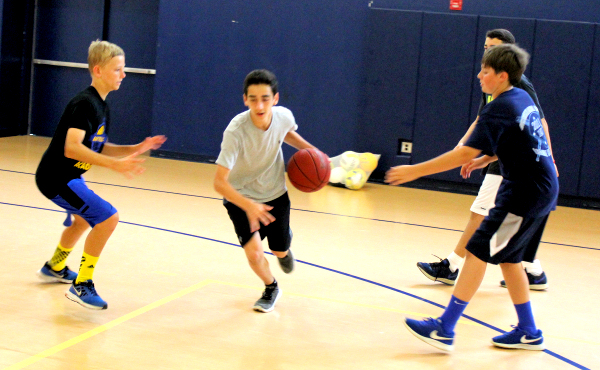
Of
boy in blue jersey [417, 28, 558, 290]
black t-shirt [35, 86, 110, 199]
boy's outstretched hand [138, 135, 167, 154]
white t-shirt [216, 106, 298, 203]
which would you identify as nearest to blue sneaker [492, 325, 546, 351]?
boy in blue jersey [417, 28, 558, 290]

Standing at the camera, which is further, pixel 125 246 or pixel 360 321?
pixel 125 246

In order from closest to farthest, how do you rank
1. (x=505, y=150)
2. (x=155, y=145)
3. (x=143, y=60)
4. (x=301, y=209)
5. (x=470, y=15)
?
1. (x=505, y=150)
2. (x=155, y=145)
3. (x=301, y=209)
4. (x=470, y=15)
5. (x=143, y=60)

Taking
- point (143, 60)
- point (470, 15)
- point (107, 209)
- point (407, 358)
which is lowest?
point (407, 358)

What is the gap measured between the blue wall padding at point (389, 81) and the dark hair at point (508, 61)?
498cm

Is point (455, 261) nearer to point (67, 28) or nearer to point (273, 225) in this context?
point (273, 225)

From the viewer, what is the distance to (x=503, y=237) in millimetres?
2857

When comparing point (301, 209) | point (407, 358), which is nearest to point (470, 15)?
point (301, 209)

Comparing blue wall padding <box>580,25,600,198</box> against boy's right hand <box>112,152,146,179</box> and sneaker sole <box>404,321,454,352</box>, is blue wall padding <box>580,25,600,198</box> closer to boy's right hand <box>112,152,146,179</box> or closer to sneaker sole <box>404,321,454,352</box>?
sneaker sole <box>404,321,454,352</box>

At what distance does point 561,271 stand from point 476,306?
3.82 ft

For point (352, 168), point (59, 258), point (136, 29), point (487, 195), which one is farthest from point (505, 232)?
point (136, 29)

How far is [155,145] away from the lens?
3580mm

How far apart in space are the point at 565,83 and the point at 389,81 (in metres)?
2.01

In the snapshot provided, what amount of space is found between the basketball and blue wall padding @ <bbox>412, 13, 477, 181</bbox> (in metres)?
4.53

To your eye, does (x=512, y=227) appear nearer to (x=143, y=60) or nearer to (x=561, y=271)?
(x=561, y=271)
